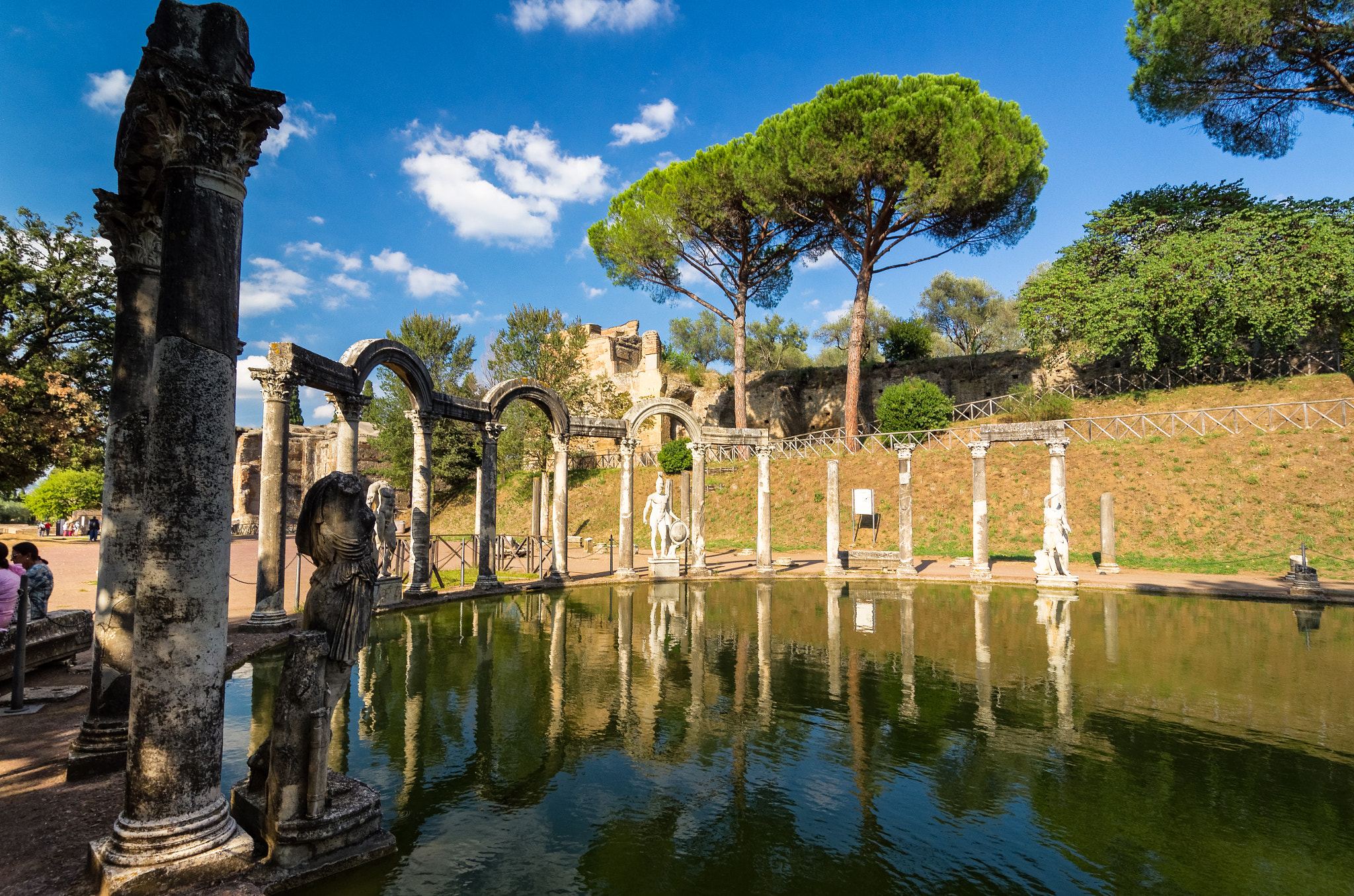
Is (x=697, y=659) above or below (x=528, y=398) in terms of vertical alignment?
below

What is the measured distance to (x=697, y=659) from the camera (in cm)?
927

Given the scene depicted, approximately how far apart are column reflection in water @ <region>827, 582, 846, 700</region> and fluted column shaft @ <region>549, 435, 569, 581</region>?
6.70 m

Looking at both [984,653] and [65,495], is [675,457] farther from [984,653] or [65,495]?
[65,495]

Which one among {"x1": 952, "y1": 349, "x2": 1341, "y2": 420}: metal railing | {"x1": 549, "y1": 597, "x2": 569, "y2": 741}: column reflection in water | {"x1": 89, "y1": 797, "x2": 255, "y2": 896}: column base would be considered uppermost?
{"x1": 952, "y1": 349, "x2": 1341, "y2": 420}: metal railing

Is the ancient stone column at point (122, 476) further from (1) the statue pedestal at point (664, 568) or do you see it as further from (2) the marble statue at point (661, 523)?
(1) the statue pedestal at point (664, 568)

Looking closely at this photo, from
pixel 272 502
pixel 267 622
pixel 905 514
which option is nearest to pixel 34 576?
pixel 267 622

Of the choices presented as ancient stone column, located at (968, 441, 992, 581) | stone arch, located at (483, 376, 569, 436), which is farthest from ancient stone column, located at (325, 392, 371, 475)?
ancient stone column, located at (968, 441, 992, 581)

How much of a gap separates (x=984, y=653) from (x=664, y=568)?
9.67 meters

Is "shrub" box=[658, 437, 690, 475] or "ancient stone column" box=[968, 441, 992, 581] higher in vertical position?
"shrub" box=[658, 437, 690, 475]

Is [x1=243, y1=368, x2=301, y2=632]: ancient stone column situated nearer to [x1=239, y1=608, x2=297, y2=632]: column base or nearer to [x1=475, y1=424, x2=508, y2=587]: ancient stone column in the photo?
[x1=239, y1=608, x2=297, y2=632]: column base

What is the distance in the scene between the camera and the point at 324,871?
12.6ft

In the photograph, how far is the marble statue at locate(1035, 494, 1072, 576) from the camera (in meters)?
16.1

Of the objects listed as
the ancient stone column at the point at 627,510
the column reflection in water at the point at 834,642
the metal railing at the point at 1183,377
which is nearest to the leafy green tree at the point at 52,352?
the ancient stone column at the point at 627,510

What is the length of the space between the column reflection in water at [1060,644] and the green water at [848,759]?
0.06 m
